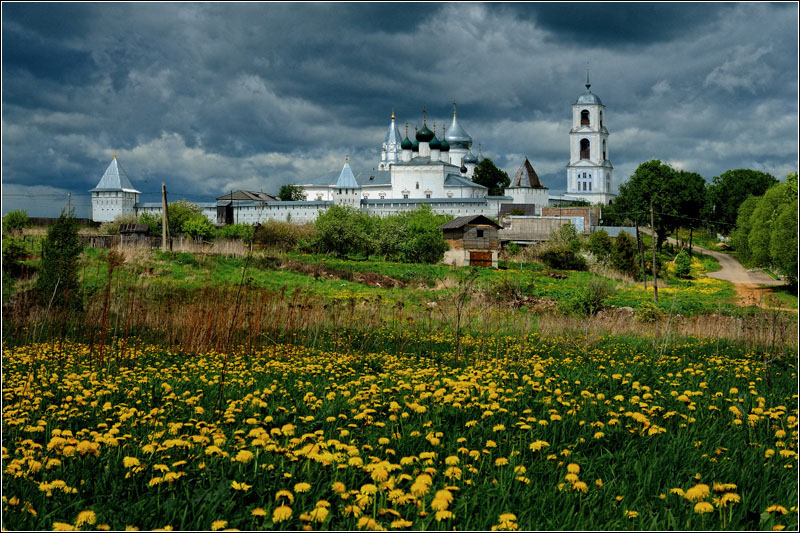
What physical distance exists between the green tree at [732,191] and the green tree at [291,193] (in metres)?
50.7

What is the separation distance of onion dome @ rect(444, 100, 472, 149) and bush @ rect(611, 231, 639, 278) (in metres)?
60.6

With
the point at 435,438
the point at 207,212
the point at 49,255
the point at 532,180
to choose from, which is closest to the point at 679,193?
the point at 532,180

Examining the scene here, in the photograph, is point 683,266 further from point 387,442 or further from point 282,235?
point 387,442

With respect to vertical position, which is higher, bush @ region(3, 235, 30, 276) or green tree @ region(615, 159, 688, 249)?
green tree @ region(615, 159, 688, 249)

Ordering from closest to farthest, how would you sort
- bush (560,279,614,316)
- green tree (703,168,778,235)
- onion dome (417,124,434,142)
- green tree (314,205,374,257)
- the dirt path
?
bush (560,279,614,316), the dirt path, green tree (314,205,374,257), green tree (703,168,778,235), onion dome (417,124,434,142)

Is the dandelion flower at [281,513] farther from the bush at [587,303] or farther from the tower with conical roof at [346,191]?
the tower with conical roof at [346,191]

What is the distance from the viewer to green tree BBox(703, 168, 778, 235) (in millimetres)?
66750

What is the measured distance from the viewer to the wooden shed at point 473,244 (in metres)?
36.2

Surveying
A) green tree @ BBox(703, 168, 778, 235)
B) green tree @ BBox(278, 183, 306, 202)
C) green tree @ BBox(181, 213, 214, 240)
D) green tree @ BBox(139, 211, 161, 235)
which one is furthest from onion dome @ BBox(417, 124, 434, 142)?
green tree @ BBox(181, 213, 214, 240)

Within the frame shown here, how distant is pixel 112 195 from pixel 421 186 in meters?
35.3

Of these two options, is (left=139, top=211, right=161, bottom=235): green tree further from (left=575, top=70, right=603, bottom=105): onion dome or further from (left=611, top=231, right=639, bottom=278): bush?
(left=575, top=70, right=603, bottom=105): onion dome

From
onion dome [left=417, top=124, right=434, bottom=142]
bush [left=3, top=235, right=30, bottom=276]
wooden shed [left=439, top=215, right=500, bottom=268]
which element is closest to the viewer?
bush [left=3, top=235, right=30, bottom=276]

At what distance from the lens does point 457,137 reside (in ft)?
316

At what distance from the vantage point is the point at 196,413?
468 centimetres
